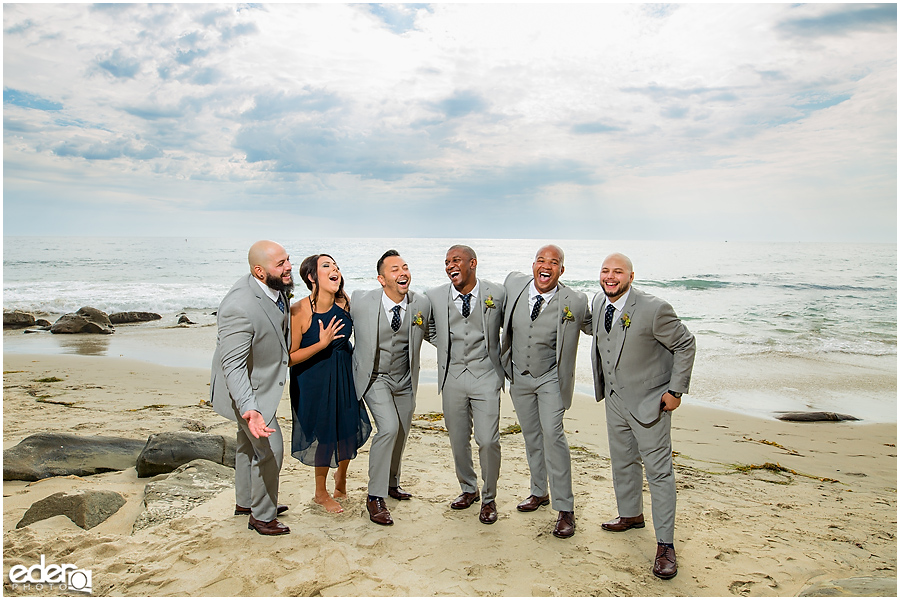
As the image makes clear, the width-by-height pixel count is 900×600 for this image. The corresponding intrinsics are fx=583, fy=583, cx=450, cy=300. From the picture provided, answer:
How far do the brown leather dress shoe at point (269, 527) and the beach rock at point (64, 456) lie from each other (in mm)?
2463

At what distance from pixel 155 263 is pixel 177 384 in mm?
37931

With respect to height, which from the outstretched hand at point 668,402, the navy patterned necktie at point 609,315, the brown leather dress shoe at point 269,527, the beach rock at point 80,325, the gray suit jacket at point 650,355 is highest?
the navy patterned necktie at point 609,315

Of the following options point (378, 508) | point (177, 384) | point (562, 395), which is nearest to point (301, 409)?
point (378, 508)

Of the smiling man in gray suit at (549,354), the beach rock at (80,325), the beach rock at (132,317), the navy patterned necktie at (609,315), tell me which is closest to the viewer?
the navy patterned necktie at (609,315)

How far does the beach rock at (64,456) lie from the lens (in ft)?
18.5

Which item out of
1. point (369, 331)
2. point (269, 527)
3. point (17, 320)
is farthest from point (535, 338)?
point (17, 320)

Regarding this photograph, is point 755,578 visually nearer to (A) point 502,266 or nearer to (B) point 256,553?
(B) point 256,553

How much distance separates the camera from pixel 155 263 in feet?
144

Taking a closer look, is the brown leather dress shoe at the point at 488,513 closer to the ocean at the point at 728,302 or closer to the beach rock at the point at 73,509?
the beach rock at the point at 73,509

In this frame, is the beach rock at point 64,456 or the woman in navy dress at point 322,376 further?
the beach rock at point 64,456

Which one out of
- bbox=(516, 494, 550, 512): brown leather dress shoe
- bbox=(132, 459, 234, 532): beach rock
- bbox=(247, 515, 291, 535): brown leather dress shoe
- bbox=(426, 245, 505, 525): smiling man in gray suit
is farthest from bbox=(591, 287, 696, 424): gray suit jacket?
bbox=(132, 459, 234, 532): beach rock

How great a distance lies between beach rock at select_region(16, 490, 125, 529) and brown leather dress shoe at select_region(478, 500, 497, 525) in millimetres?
3075

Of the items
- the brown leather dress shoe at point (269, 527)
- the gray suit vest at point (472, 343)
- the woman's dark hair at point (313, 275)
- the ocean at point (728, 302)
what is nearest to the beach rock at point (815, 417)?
the ocean at point (728, 302)

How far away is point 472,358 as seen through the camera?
4.77m
